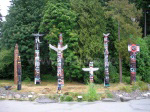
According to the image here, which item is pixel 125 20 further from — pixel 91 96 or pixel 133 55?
pixel 91 96

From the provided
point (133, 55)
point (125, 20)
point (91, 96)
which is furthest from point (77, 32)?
point (91, 96)

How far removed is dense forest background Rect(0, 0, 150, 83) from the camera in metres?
16.6

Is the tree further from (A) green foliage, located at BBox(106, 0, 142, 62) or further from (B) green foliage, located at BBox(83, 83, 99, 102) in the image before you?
(B) green foliage, located at BBox(83, 83, 99, 102)

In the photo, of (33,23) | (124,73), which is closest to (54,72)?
(33,23)

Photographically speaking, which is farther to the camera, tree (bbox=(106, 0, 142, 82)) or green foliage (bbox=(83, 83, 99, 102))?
tree (bbox=(106, 0, 142, 82))

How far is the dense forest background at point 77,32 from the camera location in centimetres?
1662

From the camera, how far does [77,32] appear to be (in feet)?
57.8

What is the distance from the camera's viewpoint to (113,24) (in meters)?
20.0

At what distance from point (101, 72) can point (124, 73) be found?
301 centimetres

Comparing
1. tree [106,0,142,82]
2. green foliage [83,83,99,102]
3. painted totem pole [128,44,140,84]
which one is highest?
tree [106,0,142,82]

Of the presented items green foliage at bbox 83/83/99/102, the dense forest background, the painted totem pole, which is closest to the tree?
the dense forest background

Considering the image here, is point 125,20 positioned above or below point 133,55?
above

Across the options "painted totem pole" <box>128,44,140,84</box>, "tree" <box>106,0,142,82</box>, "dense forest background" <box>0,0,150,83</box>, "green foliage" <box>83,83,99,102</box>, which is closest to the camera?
"green foliage" <box>83,83,99,102</box>

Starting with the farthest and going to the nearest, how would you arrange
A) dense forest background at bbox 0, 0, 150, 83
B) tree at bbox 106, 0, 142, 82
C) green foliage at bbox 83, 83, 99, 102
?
dense forest background at bbox 0, 0, 150, 83 → tree at bbox 106, 0, 142, 82 → green foliage at bbox 83, 83, 99, 102
